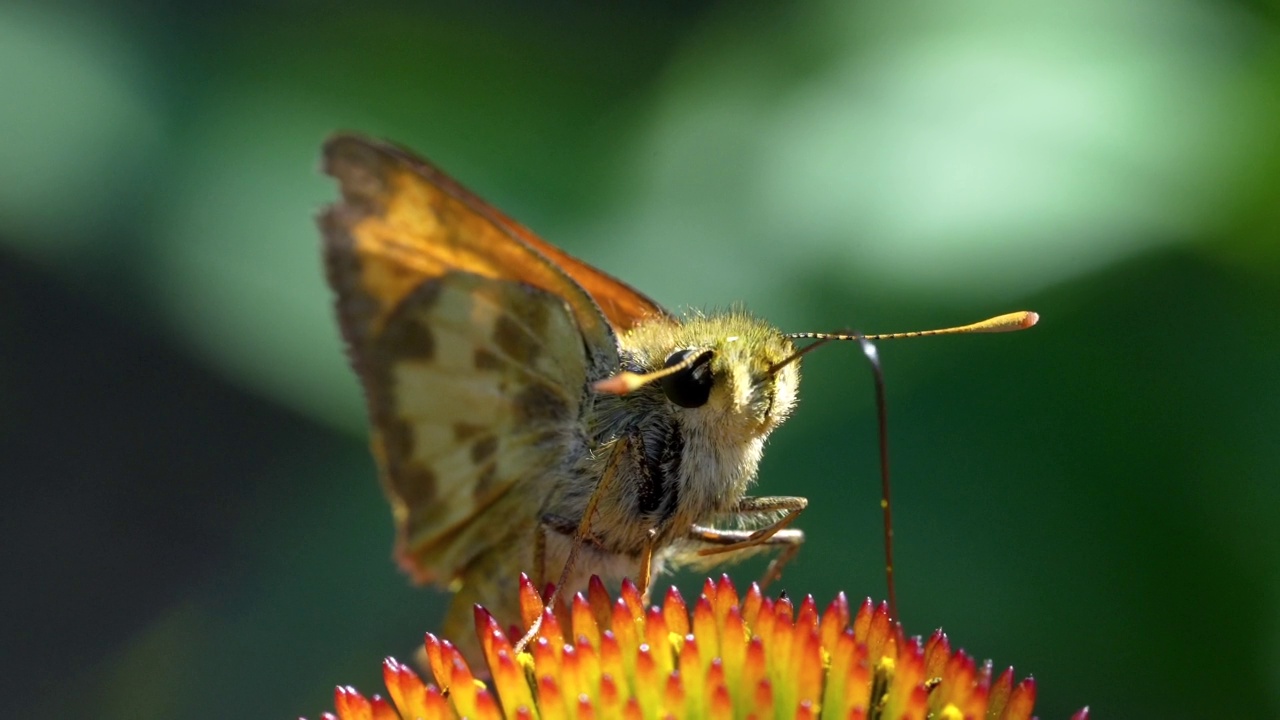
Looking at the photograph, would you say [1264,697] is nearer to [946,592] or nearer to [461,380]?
[946,592]

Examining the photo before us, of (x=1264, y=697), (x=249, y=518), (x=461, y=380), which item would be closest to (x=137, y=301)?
(x=249, y=518)

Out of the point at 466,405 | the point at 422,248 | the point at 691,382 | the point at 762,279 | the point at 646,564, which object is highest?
the point at 762,279

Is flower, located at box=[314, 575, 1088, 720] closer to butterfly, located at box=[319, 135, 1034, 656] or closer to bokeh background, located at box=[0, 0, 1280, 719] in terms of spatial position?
butterfly, located at box=[319, 135, 1034, 656]

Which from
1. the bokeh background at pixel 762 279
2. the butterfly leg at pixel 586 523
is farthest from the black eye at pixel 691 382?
the bokeh background at pixel 762 279

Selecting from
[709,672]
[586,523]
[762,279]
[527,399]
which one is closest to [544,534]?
[586,523]

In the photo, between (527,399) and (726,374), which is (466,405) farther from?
(726,374)

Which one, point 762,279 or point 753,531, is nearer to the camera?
point 753,531
